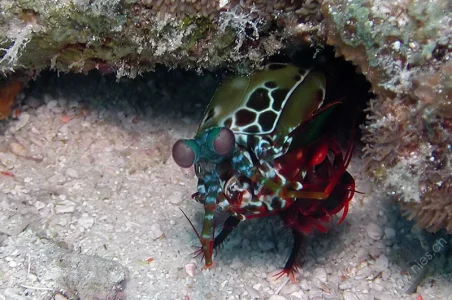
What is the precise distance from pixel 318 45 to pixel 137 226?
85.9 inches

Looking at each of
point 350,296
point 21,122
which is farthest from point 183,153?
point 21,122

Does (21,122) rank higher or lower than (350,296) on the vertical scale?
higher

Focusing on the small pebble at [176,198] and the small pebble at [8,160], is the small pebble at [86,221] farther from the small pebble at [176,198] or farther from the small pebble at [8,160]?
the small pebble at [8,160]

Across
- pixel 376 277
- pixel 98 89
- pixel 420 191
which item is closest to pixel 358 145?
pixel 376 277

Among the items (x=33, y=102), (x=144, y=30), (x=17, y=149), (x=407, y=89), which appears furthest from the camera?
(x=33, y=102)

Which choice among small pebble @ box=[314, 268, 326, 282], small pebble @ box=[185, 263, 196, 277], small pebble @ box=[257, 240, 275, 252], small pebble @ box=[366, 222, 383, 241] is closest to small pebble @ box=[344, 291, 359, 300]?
small pebble @ box=[314, 268, 326, 282]

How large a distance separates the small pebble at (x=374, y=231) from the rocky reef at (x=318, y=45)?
46.2 inches

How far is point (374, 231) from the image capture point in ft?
13.5

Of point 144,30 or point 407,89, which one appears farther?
point 144,30

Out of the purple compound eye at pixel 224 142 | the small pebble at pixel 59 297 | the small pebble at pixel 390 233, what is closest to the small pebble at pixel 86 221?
the small pebble at pixel 59 297

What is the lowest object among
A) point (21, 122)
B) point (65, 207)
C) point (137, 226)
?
point (137, 226)

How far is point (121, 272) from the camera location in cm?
346

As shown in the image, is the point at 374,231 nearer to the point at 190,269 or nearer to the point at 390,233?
the point at 390,233

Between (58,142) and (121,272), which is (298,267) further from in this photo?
(58,142)
